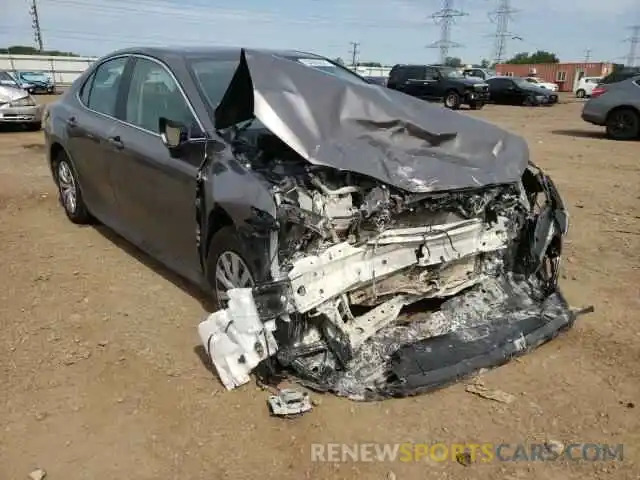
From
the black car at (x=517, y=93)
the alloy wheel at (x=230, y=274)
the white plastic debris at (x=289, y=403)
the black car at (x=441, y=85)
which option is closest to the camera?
the white plastic debris at (x=289, y=403)

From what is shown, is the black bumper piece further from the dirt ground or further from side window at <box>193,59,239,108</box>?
side window at <box>193,59,239,108</box>

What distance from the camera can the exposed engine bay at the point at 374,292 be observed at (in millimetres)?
2982

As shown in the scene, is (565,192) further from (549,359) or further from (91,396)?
(91,396)

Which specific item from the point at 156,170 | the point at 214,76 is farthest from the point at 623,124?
the point at 156,170

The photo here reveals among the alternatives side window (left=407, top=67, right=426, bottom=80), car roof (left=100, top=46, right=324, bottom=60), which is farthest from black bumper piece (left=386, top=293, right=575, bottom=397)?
side window (left=407, top=67, right=426, bottom=80)

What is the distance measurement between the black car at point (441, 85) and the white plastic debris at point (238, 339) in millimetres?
21854

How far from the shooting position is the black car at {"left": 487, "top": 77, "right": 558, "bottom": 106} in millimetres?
27000

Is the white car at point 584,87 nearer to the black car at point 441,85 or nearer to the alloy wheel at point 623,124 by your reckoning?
the black car at point 441,85

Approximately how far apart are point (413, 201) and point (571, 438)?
1.41 m

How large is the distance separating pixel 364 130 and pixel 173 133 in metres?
1.17

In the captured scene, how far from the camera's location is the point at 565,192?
7621 mm

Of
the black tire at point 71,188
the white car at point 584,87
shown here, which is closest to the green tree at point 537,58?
the white car at point 584,87

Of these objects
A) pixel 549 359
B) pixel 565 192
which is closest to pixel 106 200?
pixel 549 359

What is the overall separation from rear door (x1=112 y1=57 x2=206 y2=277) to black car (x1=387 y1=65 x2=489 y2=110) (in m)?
20.5
